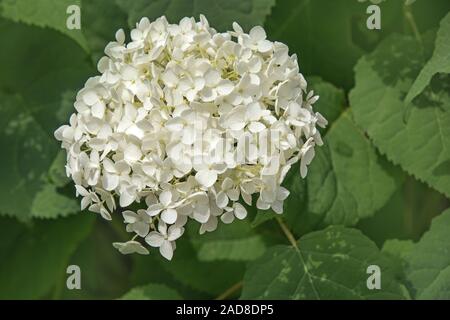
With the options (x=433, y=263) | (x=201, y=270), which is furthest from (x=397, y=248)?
(x=201, y=270)

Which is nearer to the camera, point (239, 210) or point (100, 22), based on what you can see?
point (239, 210)

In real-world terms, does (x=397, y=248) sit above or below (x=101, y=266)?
above

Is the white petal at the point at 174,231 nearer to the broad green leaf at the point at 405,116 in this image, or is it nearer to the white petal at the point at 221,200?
the white petal at the point at 221,200

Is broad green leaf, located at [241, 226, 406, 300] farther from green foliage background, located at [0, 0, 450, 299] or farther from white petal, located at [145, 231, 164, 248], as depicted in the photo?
white petal, located at [145, 231, 164, 248]

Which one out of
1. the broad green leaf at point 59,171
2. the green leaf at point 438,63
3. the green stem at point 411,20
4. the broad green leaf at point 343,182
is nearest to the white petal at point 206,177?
the broad green leaf at point 343,182

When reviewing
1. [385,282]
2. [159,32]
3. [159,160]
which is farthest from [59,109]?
[385,282]

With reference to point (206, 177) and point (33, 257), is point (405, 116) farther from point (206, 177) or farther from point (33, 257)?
point (33, 257)
